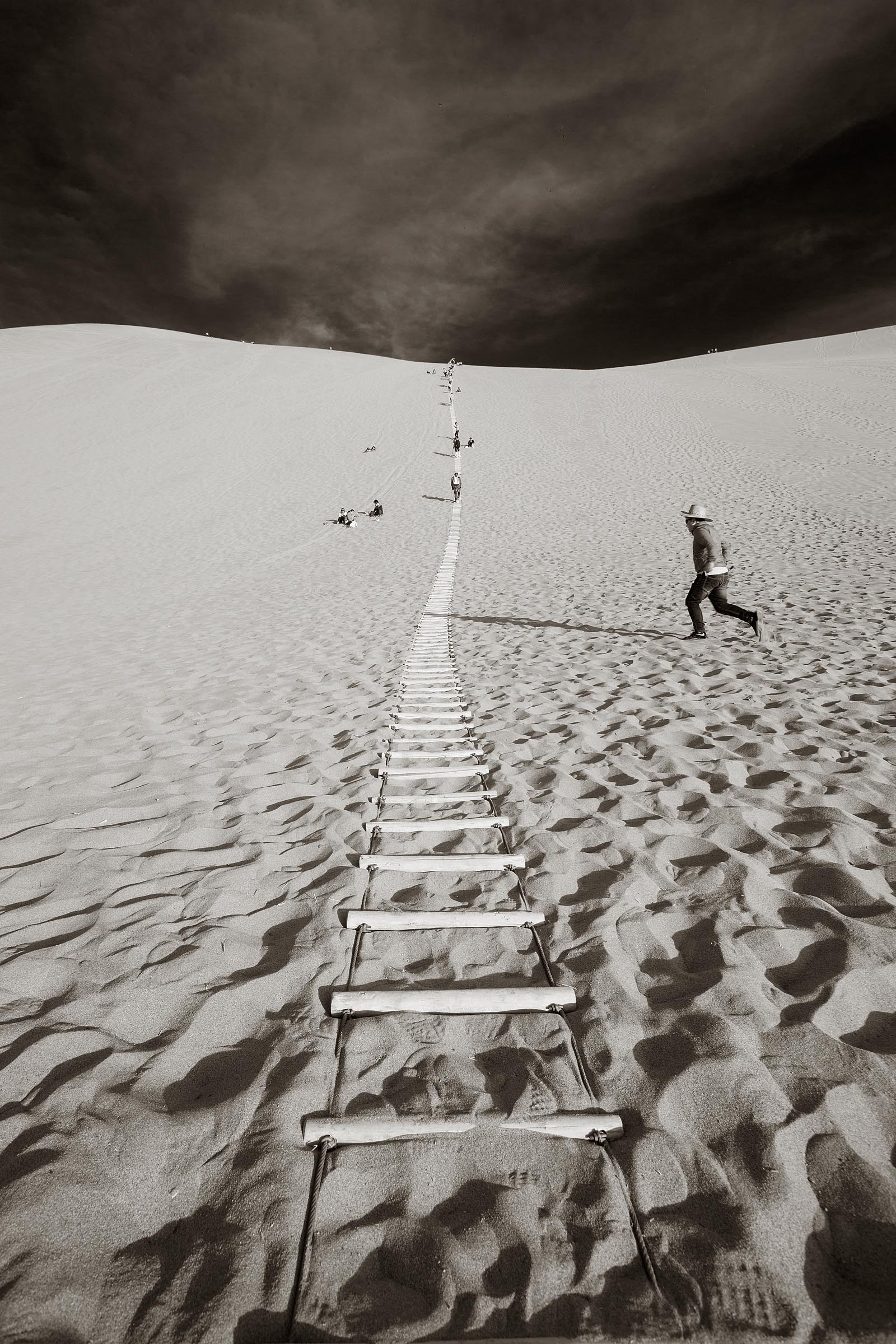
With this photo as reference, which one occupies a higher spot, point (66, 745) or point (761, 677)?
point (761, 677)


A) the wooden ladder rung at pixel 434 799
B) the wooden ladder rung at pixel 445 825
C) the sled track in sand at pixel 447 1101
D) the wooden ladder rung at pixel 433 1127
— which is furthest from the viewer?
the wooden ladder rung at pixel 434 799

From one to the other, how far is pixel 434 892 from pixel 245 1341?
175 cm

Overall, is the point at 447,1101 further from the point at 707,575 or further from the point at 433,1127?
the point at 707,575

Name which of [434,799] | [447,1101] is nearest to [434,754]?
[434,799]

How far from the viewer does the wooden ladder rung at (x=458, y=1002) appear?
2.28 m

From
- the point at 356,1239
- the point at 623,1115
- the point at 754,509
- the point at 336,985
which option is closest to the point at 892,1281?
the point at 623,1115

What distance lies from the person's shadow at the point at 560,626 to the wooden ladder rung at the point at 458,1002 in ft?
20.4

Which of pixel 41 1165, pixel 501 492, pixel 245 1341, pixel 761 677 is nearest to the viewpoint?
pixel 245 1341

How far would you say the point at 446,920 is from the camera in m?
2.76

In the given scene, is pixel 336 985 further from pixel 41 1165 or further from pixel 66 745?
pixel 66 745

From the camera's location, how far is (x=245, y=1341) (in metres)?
1.39

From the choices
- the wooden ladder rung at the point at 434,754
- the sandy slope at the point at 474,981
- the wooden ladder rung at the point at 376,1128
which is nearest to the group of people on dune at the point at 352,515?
the sandy slope at the point at 474,981

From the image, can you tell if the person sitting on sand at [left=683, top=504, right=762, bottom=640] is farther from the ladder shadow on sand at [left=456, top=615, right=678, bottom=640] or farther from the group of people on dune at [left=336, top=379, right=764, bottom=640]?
the ladder shadow on sand at [left=456, top=615, right=678, bottom=640]

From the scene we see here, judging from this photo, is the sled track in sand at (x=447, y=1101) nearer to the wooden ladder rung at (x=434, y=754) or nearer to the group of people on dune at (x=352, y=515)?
the wooden ladder rung at (x=434, y=754)
